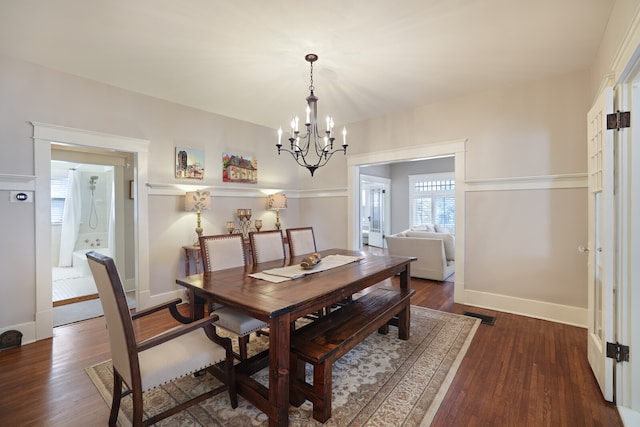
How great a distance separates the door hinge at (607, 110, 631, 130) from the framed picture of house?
414 cm

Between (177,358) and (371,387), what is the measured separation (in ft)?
4.28

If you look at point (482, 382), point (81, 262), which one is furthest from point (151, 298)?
point (482, 382)

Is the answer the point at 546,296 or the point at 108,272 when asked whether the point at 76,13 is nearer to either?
the point at 108,272

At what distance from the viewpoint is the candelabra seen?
4.31m

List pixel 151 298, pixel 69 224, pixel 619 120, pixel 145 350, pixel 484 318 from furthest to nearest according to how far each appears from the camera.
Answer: pixel 69 224, pixel 151 298, pixel 484 318, pixel 619 120, pixel 145 350

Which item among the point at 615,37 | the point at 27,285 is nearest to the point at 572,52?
the point at 615,37

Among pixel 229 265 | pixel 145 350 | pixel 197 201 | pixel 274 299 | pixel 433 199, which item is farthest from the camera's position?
pixel 433 199

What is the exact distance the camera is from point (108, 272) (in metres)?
1.35

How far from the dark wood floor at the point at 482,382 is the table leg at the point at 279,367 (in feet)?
3.04

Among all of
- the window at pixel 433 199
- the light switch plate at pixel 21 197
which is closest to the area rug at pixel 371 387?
the light switch plate at pixel 21 197

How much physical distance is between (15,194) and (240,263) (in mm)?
2246

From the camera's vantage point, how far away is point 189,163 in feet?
12.8

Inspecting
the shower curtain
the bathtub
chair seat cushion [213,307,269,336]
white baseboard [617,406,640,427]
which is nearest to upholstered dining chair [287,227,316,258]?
chair seat cushion [213,307,269,336]

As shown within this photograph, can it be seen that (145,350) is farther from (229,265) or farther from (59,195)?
(59,195)
